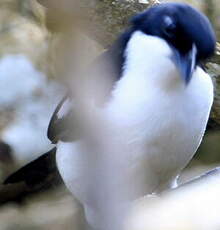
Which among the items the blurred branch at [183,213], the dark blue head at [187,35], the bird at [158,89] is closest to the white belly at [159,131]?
the bird at [158,89]

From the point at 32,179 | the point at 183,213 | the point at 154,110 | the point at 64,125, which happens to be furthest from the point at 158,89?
the point at 32,179

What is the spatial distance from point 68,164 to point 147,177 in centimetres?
18

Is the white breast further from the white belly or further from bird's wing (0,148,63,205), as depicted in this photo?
bird's wing (0,148,63,205)

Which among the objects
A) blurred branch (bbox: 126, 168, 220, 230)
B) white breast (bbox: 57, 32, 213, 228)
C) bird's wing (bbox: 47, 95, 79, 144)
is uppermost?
blurred branch (bbox: 126, 168, 220, 230)

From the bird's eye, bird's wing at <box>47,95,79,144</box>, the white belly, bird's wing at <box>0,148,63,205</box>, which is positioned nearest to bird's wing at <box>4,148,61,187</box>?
bird's wing at <box>0,148,63,205</box>

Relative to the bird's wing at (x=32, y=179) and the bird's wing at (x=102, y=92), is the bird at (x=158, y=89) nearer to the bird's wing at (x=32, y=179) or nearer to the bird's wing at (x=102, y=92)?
the bird's wing at (x=102, y=92)

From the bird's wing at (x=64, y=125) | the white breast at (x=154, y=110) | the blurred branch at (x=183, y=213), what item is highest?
the blurred branch at (x=183, y=213)

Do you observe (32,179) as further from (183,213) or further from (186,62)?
(183,213)

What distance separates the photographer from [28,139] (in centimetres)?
298

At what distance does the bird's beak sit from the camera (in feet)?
4.21

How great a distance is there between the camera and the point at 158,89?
1.39 meters

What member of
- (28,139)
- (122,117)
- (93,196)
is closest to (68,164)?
(93,196)

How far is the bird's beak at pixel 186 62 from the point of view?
1.28 metres

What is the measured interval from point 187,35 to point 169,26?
0.19 ft
